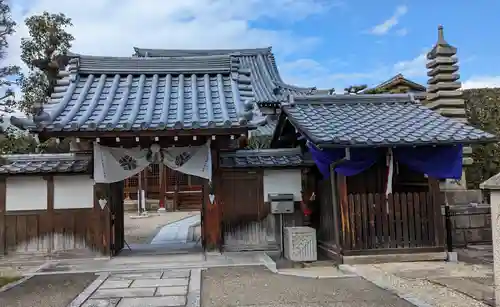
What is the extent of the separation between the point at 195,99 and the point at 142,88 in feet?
4.88

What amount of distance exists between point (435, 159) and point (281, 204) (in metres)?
3.35

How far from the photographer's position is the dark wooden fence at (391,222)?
27.1ft

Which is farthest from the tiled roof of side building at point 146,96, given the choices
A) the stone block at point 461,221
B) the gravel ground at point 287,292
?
the stone block at point 461,221

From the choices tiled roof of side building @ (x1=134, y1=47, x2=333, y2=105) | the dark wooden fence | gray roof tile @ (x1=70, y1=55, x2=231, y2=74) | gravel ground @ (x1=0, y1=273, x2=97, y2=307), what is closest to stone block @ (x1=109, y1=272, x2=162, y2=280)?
gravel ground @ (x1=0, y1=273, x2=97, y2=307)

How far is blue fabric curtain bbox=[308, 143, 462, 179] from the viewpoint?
27.4 feet

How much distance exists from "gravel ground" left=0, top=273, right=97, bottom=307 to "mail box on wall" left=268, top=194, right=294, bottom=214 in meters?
3.99

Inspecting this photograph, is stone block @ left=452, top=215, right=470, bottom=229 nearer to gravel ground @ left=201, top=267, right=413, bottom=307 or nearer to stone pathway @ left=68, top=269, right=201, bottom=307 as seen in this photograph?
gravel ground @ left=201, top=267, right=413, bottom=307

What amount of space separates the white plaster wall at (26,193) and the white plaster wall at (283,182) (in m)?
4.94

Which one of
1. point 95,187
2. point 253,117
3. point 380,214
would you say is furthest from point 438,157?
point 95,187

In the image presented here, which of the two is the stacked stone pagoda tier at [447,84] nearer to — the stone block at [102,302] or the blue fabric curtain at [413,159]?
the blue fabric curtain at [413,159]

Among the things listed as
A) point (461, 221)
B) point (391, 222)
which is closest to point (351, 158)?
point (391, 222)

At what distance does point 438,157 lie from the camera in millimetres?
8484

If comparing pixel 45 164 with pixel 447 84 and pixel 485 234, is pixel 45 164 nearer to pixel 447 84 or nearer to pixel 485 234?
pixel 447 84

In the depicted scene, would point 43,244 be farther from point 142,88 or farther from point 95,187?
point 142,88
